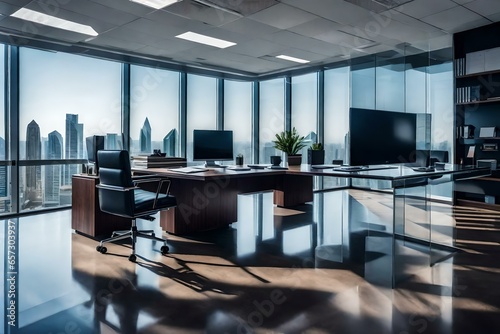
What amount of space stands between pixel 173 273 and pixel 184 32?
3216mm

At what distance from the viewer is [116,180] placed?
9.14ft

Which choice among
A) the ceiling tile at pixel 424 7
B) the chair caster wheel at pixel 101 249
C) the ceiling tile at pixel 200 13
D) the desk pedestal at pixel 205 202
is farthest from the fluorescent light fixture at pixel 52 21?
the ceiling tile at pixel 424 7

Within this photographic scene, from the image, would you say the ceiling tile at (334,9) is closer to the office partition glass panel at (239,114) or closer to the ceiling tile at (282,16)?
the ceiling tile at (282,16)

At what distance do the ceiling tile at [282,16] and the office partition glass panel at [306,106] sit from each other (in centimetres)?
264

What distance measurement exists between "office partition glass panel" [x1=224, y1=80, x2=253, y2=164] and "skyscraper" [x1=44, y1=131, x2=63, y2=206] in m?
2.93

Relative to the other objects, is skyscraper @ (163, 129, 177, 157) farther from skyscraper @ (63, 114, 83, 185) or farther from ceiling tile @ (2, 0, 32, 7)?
ceiling tile @ (2, 0, 32, 7)

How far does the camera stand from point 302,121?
23.3 feet

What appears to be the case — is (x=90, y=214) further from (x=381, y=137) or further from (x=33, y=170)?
(x=381, y=137)

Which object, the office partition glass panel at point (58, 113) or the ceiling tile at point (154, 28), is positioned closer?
the ceiling tile at point (154, 28)

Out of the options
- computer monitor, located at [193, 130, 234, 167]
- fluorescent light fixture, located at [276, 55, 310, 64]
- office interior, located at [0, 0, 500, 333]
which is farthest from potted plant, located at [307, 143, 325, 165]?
fluorescent light fixture, located at [276, 55, 310, 64]

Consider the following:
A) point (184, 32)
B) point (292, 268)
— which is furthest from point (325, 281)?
point (184, 32)

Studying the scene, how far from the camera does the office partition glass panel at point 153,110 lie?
572 cm

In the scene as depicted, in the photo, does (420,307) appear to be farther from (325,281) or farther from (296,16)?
(296,16)

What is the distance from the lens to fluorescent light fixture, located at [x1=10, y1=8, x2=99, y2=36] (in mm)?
3865
